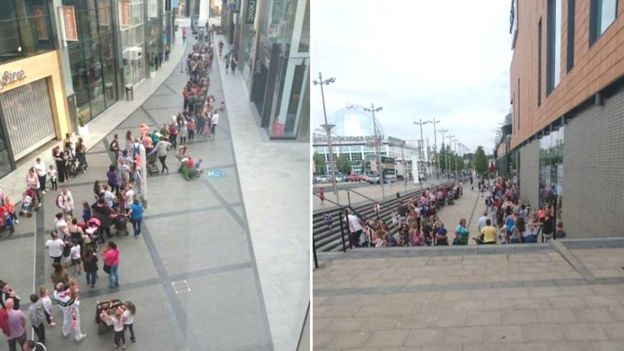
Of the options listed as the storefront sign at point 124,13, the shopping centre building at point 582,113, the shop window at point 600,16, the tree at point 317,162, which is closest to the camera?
the storefront sign at point 124,13

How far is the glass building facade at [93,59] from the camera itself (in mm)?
4520

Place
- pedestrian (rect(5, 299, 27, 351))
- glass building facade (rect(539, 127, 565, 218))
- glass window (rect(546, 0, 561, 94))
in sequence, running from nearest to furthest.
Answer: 1. pedestrian (rect(5, 299, 27, 351))
2. glass building facade (rect(539, 127, 565, 218))
3. glass window (rect(546, 0, 561, 94))

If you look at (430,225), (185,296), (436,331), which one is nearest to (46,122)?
(185,296)

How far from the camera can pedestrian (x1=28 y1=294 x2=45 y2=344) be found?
3.84 metres

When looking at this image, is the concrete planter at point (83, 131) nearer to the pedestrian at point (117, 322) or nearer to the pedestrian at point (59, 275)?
the pedestrian at point (59, 275)

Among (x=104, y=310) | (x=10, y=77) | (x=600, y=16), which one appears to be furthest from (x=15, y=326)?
(x=600, y=16)

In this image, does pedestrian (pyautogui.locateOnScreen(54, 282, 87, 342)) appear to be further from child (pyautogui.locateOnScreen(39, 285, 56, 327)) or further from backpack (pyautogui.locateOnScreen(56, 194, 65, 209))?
backpack (pyautogui.locateOnScreen(56, 194, 65, 209))

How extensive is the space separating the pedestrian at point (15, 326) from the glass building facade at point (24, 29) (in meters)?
1.63

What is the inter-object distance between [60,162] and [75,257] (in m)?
0.70

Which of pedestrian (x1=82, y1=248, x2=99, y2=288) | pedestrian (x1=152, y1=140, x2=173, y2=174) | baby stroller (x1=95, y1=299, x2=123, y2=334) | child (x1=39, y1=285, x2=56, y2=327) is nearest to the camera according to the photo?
child (x1=39, y1=285, x2=56, y2=327)

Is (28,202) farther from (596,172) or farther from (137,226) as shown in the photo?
(596,172)

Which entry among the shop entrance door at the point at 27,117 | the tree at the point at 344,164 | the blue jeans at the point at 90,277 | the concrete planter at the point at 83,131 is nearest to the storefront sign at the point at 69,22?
the shop entrance door at the point at 27,117

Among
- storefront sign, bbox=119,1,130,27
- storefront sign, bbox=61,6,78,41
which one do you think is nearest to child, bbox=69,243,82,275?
storefront sign, bbox=61,6,78,41

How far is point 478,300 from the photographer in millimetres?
5074
